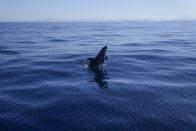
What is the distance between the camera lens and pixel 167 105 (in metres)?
9.78

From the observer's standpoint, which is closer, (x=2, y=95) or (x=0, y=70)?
(x=2, y=95)

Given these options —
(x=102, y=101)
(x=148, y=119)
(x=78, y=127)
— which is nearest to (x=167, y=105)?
(x=148, y=119)

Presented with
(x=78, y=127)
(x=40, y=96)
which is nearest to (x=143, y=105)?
(x=78, y=127)

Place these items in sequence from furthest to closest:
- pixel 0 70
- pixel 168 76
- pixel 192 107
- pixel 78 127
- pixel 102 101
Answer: pixel 0 70
pixel 168 76
pixel 102 101
pixel 192 107
pixel 78 127

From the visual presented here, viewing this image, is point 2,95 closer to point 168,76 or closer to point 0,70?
point 0,70

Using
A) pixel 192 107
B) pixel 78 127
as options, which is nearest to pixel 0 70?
pixel 78 127

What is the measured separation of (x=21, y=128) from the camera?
25.6ft

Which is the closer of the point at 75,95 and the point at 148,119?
the point at 148,119

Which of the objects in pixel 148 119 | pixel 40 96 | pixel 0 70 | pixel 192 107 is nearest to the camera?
pixel 148 119

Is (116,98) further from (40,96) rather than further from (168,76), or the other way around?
(168,76)

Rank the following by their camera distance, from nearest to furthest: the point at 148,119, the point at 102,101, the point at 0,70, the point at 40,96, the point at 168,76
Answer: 1. the point at 148,119
2. the point at 102,101
3. the point at 40,96
4. the point at 168,76
5. the point at 0,70

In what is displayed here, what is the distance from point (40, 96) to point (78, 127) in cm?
406

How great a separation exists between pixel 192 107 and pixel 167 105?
1121 mm

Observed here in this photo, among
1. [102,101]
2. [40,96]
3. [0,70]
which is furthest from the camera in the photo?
[0,70]
